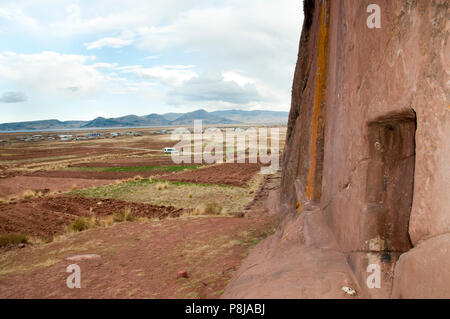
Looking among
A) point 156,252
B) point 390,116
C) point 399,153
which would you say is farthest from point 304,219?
point 156,252

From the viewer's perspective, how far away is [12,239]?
9.38m

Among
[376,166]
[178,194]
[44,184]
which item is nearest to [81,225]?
[178,194]

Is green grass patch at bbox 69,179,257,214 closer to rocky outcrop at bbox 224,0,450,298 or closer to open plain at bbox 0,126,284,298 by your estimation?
open plain at bbox 0,126,284,298

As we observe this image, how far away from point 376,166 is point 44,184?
92.6 ft

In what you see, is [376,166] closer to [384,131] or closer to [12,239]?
[384,131]

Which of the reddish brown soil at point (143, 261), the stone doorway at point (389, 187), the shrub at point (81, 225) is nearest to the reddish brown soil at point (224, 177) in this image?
the shrub at point (81, 225)

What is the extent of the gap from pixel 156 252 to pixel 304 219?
4.06 m

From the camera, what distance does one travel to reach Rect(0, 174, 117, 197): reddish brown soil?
22.5 meters

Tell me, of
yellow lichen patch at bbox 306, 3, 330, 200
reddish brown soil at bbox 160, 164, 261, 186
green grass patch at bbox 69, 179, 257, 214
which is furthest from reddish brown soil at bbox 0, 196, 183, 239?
yellow lichen patch at bbox 306, 3, 330, 200

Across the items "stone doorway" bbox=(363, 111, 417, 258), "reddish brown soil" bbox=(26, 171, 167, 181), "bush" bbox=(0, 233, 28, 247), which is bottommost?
"reddish brown soil" bbox=(26, 171, 167, 181)

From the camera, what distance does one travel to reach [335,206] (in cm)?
459

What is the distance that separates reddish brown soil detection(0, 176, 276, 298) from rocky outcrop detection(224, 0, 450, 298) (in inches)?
44.8

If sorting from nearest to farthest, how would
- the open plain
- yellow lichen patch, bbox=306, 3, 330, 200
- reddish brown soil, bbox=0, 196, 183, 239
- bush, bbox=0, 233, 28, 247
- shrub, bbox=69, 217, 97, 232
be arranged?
the open plain < yellow lichen patch, bbox=306, 3, 330, 200 < bush, bbox=0, 233, 28, 247 < shrub, bbox=69, 217, 97, 232 < reddish brown soil, bbox=0, 196, 183, 239

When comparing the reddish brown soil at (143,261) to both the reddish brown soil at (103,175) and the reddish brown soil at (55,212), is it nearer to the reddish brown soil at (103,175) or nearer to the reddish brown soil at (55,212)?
the reddish brown soil at (55,212)
